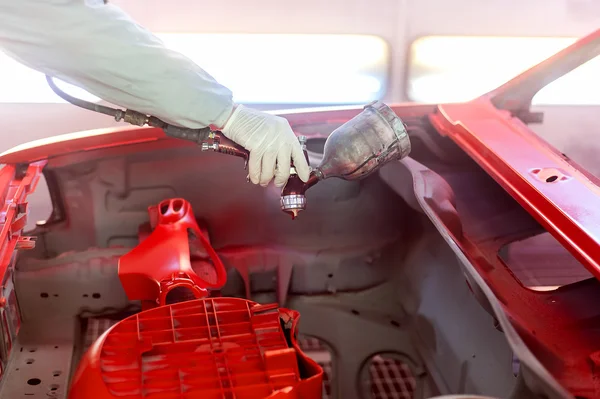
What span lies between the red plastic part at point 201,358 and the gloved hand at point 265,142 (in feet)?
1.02

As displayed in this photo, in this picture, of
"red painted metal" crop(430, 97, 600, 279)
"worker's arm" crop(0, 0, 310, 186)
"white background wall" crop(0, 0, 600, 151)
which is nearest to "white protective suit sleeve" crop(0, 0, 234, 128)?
"worker's arm" crop(0, 0, 310, 186)

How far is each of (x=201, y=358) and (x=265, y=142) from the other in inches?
19.0

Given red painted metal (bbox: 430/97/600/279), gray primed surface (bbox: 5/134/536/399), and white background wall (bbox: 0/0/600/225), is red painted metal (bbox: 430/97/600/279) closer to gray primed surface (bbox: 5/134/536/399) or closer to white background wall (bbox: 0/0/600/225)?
gray primed surface (bbox: 5/134/536/399)

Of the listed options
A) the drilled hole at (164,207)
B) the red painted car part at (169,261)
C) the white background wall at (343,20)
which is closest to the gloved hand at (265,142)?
the red painted car part at (169,261)

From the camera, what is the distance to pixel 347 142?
53.4 inches

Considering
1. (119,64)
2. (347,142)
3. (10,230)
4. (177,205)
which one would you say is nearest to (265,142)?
(347,142)

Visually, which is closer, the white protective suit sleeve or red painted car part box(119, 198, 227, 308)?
the white protective suit sleeve

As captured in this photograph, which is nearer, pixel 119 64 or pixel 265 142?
pixel 119 64

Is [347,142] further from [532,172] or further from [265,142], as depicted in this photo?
[532,172]

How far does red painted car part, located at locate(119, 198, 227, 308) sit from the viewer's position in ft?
4.70

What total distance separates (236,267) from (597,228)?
1.01 meters

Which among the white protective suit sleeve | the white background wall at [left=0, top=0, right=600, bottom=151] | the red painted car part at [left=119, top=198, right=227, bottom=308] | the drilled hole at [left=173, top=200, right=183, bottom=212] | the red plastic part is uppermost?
the white background wall at [left=0, top=0, right=600, bottom=151]

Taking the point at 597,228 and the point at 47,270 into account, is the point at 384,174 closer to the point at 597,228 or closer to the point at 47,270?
the point at 597,228

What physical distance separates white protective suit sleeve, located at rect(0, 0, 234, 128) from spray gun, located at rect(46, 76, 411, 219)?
41 millimetres
